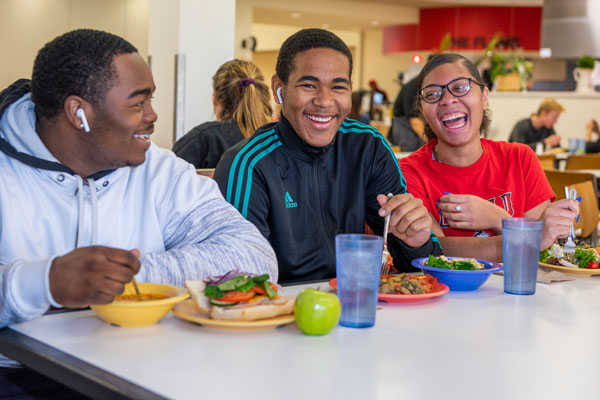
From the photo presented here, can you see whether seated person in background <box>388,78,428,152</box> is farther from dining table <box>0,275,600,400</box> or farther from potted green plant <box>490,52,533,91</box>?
dining table <box>0,275,600,400</box>

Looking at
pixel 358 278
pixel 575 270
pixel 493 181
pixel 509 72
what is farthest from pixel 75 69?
pixel 509 72

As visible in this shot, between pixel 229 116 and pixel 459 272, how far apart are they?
2087mm

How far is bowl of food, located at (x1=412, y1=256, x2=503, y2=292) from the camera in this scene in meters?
1.45

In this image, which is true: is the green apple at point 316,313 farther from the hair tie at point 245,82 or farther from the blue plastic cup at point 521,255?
the hair tie at point 245,82

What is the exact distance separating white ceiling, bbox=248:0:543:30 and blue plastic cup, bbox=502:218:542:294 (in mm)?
10027

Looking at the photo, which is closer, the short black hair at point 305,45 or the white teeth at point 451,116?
the short black hair at point 305,45

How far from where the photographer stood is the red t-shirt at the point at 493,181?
2.18 m

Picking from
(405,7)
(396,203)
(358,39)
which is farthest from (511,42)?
(396,203)

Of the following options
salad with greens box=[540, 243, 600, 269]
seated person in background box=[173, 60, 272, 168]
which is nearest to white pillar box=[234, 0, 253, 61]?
seated person in background box=[173, 60, 272, 168]

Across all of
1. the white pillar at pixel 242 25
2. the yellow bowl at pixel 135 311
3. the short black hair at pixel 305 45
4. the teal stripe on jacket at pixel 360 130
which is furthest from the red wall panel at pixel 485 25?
the yellow bowl at pixel 135 311

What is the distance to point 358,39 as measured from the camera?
15.1 m

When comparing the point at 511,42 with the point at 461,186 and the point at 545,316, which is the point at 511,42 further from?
the point at 545,316

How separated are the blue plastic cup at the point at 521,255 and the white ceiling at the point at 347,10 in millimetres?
10027

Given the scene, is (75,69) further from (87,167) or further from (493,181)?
(493,181)
